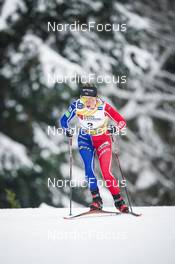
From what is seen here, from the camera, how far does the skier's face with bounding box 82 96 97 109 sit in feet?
22.1

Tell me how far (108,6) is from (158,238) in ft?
30.4

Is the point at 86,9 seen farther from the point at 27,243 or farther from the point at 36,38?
the point at 27,243

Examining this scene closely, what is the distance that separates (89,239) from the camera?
5383 millimetres

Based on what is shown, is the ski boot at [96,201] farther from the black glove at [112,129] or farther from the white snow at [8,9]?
the white snow at [8,9]

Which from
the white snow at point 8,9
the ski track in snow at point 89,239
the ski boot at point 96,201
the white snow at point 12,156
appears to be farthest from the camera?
the white snow at point 8,9

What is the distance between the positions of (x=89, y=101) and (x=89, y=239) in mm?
1808

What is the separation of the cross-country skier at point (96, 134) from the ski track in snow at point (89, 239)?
306mm

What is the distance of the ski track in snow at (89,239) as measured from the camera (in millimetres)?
4723

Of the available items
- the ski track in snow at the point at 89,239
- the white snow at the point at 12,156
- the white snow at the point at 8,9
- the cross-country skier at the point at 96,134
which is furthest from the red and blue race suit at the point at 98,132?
the white snow at the point at 8,9

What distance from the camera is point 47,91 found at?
42.0ft

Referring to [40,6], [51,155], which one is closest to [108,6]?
[40,6]

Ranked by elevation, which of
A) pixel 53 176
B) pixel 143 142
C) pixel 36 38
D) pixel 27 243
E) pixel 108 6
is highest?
pixel 108 6

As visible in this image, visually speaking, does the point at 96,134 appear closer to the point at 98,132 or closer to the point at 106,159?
the point at 98,132

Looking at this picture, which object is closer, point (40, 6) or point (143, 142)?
point (40, 6)
